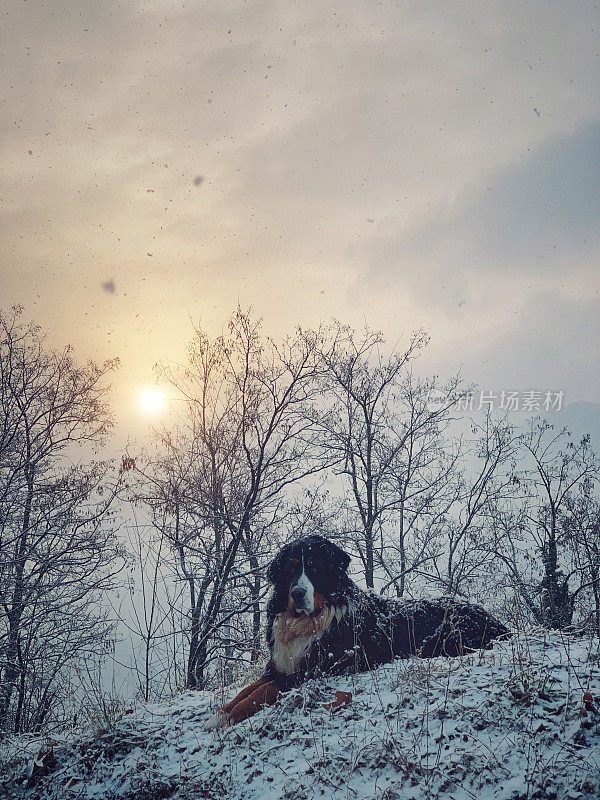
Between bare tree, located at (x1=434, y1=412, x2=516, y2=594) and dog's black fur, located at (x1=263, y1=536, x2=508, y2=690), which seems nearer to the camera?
dog's black fur, located at (x1=263, y1=536, x2=508, y2=690)

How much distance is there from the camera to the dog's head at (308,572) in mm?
5152

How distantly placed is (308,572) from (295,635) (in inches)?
27.0

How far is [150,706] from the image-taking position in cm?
565

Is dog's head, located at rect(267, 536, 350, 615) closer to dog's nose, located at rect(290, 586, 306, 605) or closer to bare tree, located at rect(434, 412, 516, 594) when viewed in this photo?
dog's nose, located at rect(290, 586, 306, 605)

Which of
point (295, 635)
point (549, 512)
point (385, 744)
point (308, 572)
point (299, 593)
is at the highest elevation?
point (549, 512)

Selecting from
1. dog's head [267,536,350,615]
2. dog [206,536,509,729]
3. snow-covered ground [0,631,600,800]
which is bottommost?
snow-covered ground [0,631,600,800]

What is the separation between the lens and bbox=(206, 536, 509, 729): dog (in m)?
5.03

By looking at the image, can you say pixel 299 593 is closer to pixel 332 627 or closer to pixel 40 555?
pixel 332 627

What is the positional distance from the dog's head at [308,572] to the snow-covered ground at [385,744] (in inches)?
32.5

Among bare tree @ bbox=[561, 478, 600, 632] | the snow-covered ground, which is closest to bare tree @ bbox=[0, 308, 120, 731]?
the snow-covered ground

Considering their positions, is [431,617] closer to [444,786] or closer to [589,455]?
[444,786]

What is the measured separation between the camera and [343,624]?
17.3ft

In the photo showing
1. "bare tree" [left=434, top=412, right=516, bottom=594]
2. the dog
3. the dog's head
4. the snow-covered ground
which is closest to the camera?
the snow-covered ground

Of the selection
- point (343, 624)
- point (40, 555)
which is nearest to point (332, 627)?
point (343, 624)
